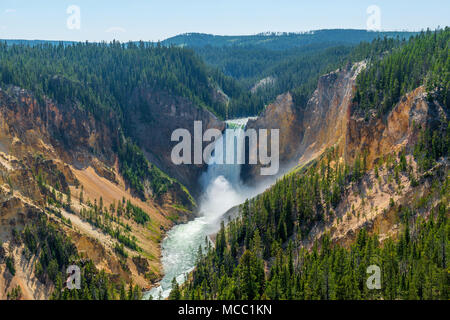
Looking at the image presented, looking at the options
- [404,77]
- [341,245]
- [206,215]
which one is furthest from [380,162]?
[206,215]

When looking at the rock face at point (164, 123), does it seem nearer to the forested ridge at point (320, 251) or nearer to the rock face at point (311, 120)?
the rock face at point (311, 120)

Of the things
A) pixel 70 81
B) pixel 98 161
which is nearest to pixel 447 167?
pixel 98 161

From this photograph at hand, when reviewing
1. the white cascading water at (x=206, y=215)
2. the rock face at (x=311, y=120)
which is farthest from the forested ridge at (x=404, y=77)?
the white cascading water at (x=206, y=215)

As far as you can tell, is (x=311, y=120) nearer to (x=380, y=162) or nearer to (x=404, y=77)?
(x=404, y=77)

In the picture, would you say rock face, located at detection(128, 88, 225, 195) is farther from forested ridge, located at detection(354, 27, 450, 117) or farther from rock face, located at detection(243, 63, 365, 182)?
forested ridge, located at detection(354, 27, 450, 117)

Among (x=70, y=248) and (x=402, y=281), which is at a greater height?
(x=70, y=248)

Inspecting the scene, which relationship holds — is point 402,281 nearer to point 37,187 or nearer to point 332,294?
point 332,294
